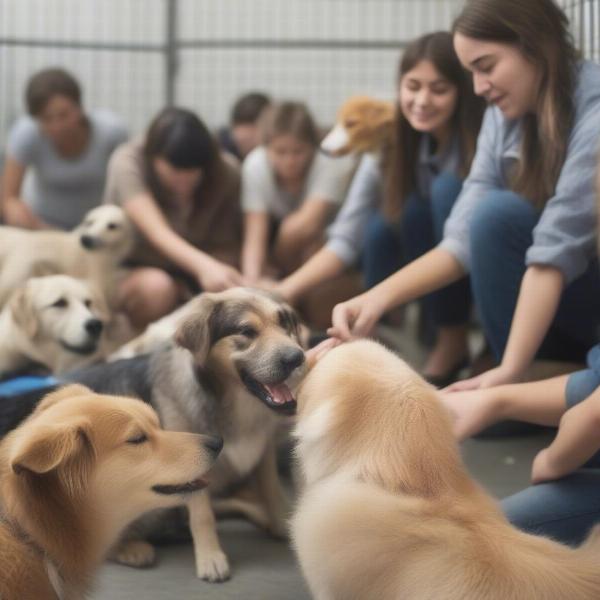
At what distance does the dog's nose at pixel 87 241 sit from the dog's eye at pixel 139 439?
2.01m

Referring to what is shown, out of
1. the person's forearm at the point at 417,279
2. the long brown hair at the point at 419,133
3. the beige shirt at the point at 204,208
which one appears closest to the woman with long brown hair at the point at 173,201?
the beige shirt at the point at 204,208

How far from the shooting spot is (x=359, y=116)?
3348 mm

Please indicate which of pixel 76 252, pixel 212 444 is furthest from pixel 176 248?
pixel 212 444

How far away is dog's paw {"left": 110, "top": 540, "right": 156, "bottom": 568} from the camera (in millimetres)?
2002

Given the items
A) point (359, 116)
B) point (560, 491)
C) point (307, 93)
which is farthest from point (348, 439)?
point (307, 93)

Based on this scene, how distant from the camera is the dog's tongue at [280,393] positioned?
6.51 ft

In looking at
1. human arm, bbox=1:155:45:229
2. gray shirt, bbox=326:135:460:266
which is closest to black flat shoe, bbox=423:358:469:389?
gray shirt, bbox=326:135:460:266

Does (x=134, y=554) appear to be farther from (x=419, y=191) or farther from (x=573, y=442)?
(x=419, y=191)

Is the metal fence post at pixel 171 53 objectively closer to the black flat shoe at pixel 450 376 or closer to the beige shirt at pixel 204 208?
the beige shirt at pixel 204 208

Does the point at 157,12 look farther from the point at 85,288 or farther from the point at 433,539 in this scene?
the point at 433,539

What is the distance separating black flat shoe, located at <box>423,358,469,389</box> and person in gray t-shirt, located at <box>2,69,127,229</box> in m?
1.77

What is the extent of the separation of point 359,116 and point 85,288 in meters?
1.13

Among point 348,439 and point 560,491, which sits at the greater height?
point 348,439

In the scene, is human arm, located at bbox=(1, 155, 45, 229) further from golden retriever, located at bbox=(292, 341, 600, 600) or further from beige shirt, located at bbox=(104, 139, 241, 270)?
golden retriever, located at bbox=(292, 341, 600, 600)
